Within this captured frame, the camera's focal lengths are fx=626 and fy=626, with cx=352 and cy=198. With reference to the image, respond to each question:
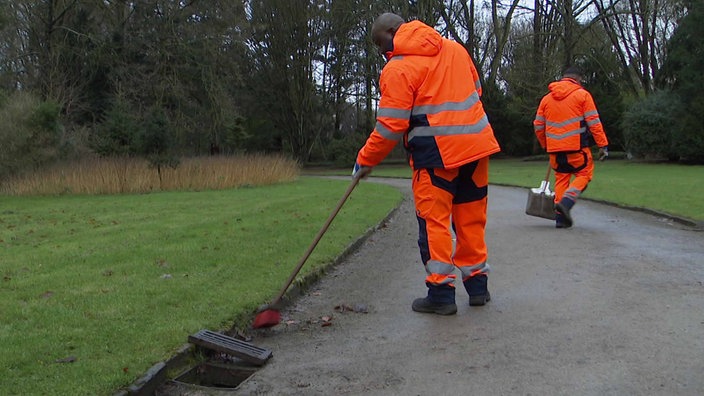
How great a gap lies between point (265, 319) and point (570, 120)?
6252 mm

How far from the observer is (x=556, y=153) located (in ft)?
30.3

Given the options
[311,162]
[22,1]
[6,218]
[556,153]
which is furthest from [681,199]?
[311,162]

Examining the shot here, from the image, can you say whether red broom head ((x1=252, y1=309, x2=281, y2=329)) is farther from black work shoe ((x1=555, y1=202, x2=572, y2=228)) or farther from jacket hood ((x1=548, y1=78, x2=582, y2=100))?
jacket hood ((x1=548, y1=78, x2=582, y2=100))

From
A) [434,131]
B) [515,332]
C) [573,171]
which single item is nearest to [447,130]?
[434,131]

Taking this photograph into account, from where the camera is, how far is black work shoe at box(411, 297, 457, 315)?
4.73 m

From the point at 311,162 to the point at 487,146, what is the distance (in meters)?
41.4

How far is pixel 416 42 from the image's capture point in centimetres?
462

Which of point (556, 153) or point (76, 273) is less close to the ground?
point (556, 153)

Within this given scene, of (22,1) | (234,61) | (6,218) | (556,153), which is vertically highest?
(22,1)

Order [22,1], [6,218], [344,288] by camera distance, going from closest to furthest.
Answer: [344,288] → [6,218] → [22,1]

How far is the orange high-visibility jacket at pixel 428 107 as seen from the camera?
179 inches

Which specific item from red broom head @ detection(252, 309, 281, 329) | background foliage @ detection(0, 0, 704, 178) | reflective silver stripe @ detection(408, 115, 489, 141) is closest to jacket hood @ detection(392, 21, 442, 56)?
reflective silver stripe @ detection(408, 115, 489, 141)

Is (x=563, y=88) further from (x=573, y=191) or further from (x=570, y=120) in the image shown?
(x=573, y=191)

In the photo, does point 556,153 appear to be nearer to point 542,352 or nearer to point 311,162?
point 542,352
